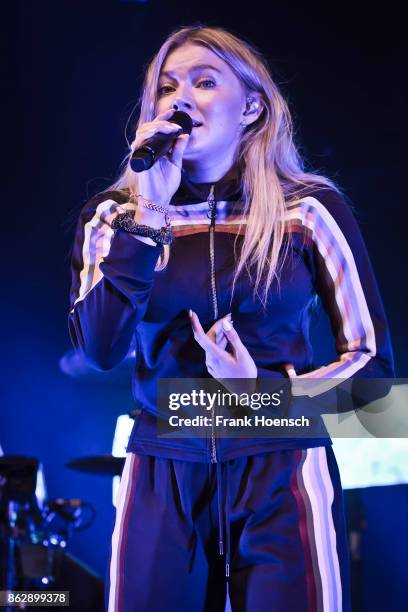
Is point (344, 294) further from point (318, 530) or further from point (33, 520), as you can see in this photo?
point (33, 520)

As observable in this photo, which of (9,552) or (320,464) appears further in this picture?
(9,552)

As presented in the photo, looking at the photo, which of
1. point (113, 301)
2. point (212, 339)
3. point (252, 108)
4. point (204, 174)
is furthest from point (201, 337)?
point (252, 108)

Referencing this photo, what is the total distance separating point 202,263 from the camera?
4.14 ft

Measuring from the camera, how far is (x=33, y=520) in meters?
2.50

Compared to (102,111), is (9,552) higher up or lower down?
lower down

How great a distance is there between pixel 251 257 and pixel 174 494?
0.39m

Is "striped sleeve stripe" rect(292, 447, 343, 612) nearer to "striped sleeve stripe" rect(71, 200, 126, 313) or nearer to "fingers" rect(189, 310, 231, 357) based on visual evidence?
"fingers" rect(189, 310, 231, 357)

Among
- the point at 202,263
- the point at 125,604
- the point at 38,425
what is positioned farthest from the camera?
the point at 38,425

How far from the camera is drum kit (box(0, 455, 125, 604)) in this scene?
2404mm

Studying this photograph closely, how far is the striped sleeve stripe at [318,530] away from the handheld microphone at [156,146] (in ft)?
1.56

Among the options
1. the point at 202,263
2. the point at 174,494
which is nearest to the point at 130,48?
the point at 202,263

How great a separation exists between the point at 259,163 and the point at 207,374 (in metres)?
0.41

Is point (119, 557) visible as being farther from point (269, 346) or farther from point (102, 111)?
point (102, 111)

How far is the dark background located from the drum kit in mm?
439
